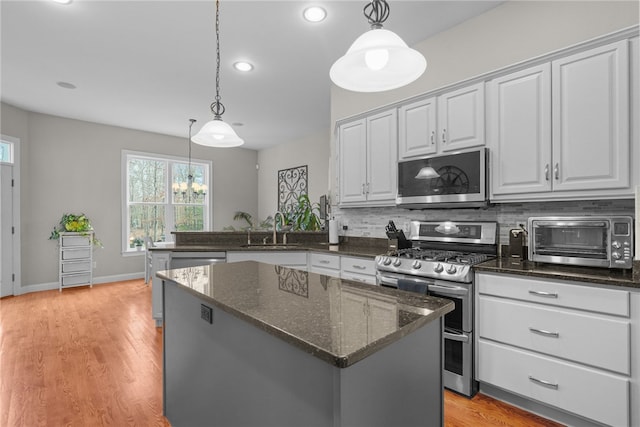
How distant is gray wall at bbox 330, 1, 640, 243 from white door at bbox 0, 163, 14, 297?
5263mm

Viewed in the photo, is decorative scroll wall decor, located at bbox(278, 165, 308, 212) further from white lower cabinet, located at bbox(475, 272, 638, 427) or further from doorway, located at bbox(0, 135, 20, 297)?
white lower cabinet, located at bbox(475, 272, 638, 427)

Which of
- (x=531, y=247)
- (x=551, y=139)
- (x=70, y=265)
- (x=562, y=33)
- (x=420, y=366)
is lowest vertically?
(x=70, y=265)

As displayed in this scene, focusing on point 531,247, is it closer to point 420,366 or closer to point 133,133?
point 420,366

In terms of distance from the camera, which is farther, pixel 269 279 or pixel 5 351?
pixel 5 351

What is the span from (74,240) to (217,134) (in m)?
4.51

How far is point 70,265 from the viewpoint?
5184 millimetres

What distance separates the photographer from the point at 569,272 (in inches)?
72.2

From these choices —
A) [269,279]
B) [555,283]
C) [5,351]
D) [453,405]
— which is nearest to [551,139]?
[555,283]

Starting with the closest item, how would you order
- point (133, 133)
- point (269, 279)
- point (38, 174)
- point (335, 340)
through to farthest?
point (335, 340) → point (269, 279) → point (38, 174) → point (133, 133)

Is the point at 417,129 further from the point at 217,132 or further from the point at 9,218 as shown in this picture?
the point at 9,218

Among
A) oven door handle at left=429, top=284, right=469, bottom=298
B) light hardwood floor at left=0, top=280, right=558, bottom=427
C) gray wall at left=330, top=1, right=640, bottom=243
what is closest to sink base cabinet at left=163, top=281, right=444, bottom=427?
light hardwood floor at left=0, top=280, right=558, bottom=427

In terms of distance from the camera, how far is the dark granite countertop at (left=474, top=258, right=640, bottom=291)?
165 centimetres

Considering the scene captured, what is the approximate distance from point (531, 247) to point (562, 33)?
1.55 metres

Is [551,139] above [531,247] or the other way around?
above
